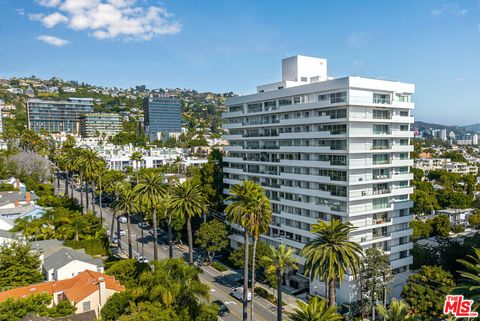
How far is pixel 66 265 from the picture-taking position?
2196 inches

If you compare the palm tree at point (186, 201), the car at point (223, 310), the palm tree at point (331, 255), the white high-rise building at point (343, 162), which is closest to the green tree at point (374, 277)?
the white high-rise building at point (343, 162)

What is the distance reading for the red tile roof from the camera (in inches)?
1845

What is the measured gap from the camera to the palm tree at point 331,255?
39656 mm

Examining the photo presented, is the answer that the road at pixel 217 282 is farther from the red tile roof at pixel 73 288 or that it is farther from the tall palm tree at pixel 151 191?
the tall palm tree at pixel 151 191

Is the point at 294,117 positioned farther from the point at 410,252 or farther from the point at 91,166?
the point at 91,166

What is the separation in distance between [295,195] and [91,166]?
48.8 m

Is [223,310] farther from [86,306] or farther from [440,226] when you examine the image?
[440,226]

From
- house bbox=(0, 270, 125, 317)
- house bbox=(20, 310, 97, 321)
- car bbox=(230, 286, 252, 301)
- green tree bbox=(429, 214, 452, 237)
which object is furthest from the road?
green tree bbox=(429, 214, 452, 237)

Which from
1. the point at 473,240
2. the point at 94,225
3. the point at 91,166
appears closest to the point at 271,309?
the point at 473,240

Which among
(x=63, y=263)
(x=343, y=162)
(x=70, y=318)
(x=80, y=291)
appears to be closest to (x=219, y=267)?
(x=63, y=263)

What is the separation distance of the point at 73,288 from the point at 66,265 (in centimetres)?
819

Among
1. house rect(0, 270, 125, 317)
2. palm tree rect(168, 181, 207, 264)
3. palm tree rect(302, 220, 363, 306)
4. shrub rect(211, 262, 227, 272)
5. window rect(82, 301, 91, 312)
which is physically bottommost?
shrub rect(211, 262, 227, 272)

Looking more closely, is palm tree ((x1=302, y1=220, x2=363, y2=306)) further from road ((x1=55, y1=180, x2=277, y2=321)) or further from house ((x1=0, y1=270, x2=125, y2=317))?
house ((x1=0, y1=270, x2=125, y2=317))

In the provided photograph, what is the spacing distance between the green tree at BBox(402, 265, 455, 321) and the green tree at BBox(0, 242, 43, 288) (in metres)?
52.3
